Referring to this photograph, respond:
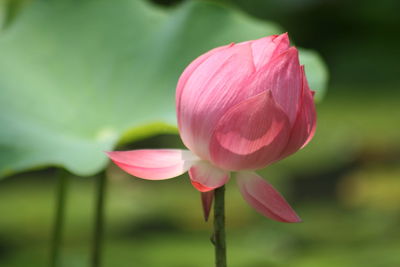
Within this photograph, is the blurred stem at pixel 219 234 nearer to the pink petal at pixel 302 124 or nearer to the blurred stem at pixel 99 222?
the pink petal at pixel 302 124

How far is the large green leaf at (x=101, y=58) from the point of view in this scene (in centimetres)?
101

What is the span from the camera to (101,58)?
1.11m

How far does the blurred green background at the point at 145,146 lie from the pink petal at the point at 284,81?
1.06ft

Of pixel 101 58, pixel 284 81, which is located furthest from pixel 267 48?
pixel 101 58

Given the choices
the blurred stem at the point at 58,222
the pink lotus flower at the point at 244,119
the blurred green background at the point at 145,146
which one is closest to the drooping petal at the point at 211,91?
the pink lotus flower at the point at 244,119

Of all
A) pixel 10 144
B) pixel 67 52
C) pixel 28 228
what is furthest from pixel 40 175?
pixel 10 144

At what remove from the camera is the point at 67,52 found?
111 cm

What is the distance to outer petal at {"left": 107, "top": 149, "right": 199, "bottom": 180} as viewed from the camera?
47 centimetres

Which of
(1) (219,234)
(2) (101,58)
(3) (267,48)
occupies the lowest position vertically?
(1) (219,234)

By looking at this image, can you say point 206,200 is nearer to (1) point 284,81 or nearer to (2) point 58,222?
(1) point 284,81

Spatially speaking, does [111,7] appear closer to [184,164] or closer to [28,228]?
[184,164]

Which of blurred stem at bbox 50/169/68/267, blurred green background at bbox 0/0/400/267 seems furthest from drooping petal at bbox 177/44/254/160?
blurred stem at bbox 50/169/68/267

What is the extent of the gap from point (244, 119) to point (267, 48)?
0.18ft

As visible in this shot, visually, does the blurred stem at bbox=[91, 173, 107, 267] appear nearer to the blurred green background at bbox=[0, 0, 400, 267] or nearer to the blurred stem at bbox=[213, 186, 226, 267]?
the blurred green background at bbox=[0, 0, 400, 267]
